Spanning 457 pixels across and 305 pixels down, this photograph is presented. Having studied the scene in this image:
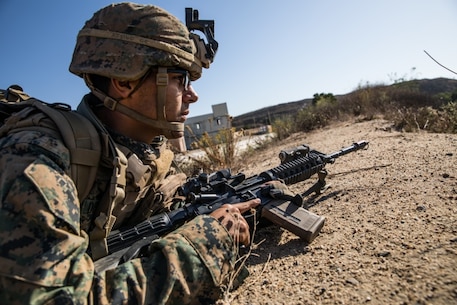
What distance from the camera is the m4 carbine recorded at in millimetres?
1985

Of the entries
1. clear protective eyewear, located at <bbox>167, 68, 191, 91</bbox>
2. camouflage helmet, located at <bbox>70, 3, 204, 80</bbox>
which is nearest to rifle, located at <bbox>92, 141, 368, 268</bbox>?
clear protective eyewear, located at <bbox>167, 68, 191, 91</bbox>

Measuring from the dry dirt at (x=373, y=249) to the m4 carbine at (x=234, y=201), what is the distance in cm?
17

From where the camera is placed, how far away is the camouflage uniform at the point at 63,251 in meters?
1.00

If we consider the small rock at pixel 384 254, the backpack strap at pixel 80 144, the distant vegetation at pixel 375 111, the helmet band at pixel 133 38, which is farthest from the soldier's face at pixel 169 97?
the distant vegetation at pixel 375 111

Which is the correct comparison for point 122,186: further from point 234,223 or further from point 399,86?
point 399,86

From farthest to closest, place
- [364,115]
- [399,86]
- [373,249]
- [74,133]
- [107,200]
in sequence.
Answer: [399,86]
[364,115]
[373,249]
[107,200]
[74,133]

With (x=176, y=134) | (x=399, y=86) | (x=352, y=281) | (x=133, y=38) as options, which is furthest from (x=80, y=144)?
(x=399, y=86)

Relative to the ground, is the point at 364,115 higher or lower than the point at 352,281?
higher

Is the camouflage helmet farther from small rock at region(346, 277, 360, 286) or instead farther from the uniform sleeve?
small rock at region(346, 277, 360, 286)

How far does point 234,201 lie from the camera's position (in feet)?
7.71

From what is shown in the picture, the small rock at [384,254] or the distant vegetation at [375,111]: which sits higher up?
the distant vegetation at [375,111]

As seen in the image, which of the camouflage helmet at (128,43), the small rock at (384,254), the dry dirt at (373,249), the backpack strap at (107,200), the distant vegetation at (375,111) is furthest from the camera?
the distant vegetation at (375,111)

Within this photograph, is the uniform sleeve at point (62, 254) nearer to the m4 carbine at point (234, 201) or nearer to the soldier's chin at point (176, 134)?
the m4 carbine at point (234, 201)

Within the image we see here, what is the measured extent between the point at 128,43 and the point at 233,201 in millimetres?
1432
